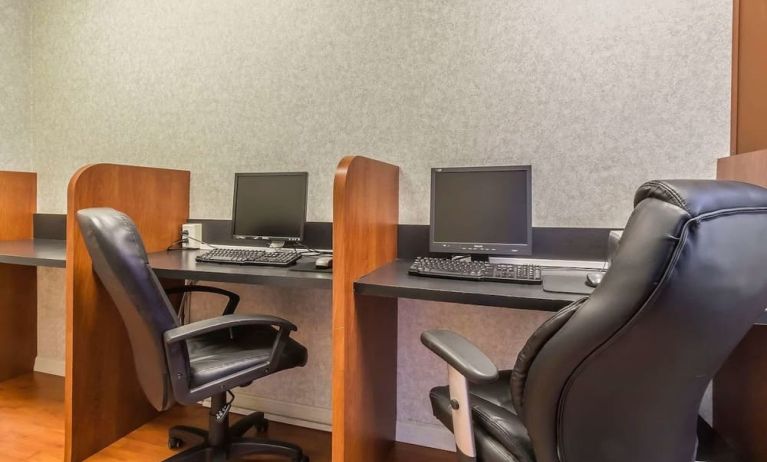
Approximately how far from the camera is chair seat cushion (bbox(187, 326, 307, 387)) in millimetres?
1396

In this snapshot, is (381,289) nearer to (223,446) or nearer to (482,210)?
(482,210)

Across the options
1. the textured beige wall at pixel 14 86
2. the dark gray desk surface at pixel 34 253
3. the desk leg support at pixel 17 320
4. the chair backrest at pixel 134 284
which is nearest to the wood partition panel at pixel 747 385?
the chair backrest at pixel 134 284

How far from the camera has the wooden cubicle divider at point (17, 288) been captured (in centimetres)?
243

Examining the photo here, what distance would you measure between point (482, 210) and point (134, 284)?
1.19 metres

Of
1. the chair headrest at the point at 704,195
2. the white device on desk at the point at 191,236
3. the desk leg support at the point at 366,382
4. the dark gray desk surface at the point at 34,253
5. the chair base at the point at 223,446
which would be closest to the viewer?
the chair headrest at the point at 704,195

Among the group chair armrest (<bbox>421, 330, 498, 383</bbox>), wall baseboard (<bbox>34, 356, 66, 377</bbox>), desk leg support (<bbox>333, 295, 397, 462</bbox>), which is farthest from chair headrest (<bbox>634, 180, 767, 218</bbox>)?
wall baseboard (<bbox>34, 356, 66, 377</bbox>)

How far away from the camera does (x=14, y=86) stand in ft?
8.25

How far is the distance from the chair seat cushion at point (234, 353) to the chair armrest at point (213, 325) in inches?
5.4

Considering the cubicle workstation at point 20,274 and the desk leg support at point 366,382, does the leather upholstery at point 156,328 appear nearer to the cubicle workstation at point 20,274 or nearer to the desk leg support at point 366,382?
the desk leg support at point 366,382

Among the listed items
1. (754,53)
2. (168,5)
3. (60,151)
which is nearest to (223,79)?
(168,5)

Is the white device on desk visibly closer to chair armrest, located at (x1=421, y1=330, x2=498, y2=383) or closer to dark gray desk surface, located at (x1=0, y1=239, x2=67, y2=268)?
dark gray desk surface, located at (x1=0, y1=239, x2=67, y2=268)

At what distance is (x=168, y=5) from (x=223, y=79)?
21.4 inches

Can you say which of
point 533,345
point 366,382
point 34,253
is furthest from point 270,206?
point 533,345

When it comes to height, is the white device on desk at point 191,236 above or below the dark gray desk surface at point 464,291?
above
